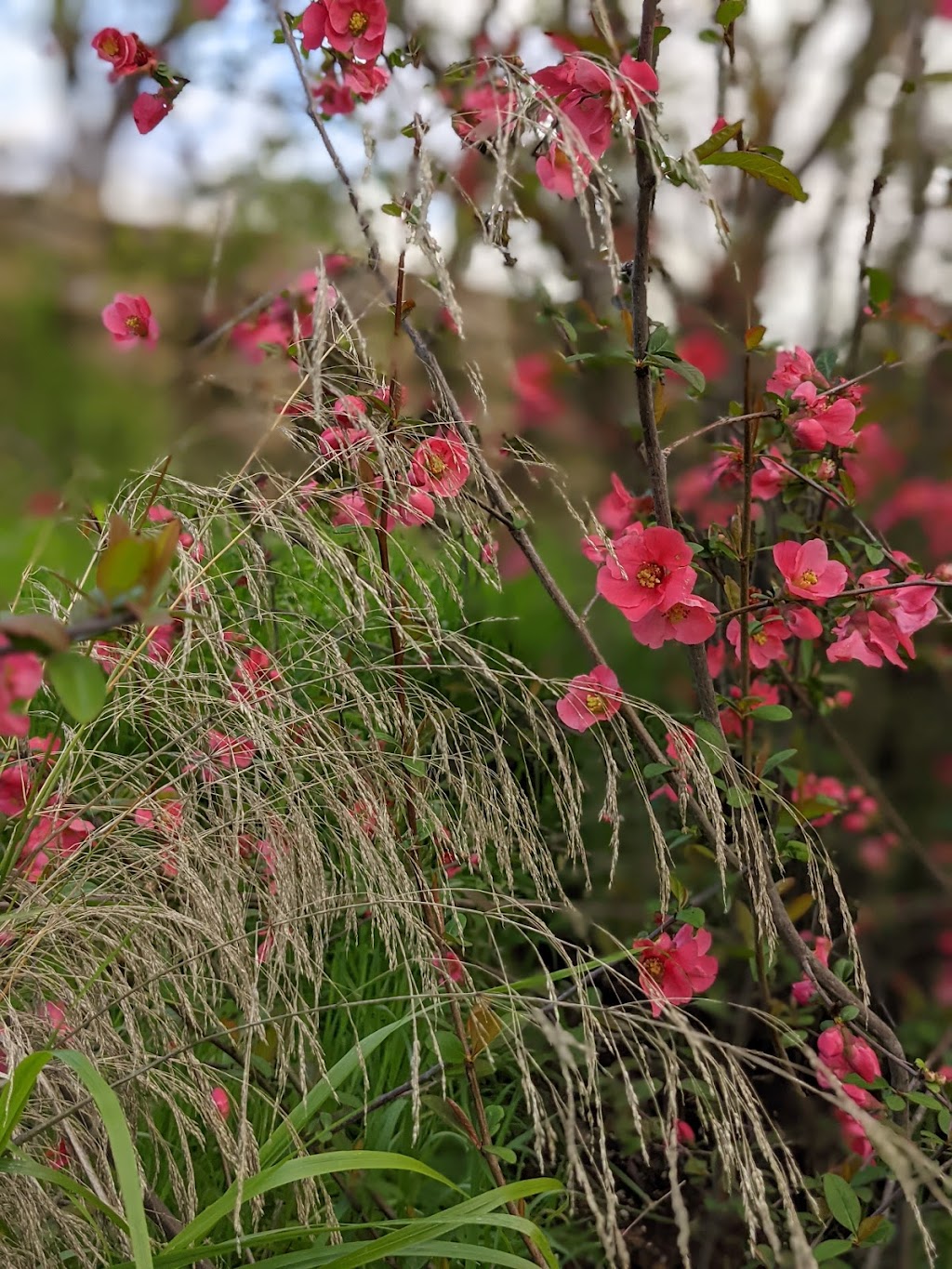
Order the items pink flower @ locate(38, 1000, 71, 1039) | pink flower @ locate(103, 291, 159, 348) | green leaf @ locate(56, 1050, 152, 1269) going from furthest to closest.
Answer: pink flower @ locate(103, 291, 159, 348) → pink flower @ locate(38, 1000, 71, 1039) → green leaf @ locate(56, 1050, 152, 1269)

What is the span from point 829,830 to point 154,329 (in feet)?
3.98

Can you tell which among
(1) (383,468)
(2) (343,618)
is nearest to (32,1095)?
(2) (343,618)

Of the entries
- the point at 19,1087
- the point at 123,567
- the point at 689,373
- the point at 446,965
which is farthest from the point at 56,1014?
the point at 689,373

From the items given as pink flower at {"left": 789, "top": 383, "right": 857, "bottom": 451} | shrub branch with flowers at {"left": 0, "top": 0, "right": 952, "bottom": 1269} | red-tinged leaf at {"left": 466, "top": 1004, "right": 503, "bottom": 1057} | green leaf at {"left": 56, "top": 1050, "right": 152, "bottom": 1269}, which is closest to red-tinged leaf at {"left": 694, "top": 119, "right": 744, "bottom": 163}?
shrub branch with flowers at {"left": 0, "top": 0, "right": 952, "bottom": 1269}

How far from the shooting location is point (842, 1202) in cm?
97

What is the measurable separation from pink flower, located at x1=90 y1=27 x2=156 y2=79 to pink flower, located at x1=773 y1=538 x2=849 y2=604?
2.96 feet

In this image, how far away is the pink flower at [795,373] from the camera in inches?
44.9

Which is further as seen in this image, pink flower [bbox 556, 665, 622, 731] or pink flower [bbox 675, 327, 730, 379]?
pink flower [bbox 675, 327, 730, 379]

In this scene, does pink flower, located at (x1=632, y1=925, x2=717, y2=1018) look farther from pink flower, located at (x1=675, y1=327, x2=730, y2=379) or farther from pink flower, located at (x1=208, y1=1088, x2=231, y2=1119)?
pink flower, located at (x1=675, y1=327, x2=730, y2=379)

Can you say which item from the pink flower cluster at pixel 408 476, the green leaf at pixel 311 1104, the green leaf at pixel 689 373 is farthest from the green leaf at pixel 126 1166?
the green leaf at pixel 689 373

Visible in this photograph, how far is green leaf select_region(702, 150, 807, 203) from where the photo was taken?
2.86 feet

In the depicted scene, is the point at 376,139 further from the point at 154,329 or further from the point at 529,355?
the point at 529,355

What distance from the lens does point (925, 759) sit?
1.58 metres

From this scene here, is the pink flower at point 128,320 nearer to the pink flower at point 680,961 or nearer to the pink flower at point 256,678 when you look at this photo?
the pink flower at point 256,678
